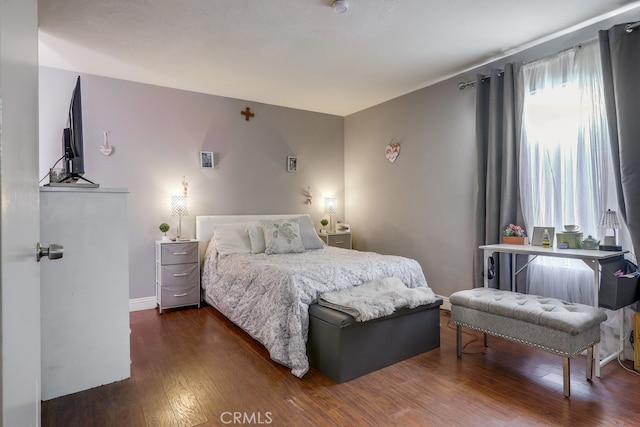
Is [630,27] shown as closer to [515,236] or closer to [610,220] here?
[610,220]

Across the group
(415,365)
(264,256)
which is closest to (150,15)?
(264,256)

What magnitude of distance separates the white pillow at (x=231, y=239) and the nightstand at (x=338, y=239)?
125 cm

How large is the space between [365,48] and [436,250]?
7.59 ft

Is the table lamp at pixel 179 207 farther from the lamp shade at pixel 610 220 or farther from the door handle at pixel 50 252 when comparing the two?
the lamp shade at pixel 610 220

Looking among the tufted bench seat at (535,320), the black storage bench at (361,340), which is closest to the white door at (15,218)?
the black storage bench at (361,340)

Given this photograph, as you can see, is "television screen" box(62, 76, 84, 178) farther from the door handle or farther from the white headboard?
the white headboard

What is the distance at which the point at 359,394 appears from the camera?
215 centimetres

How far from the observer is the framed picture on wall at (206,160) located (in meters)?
4.36

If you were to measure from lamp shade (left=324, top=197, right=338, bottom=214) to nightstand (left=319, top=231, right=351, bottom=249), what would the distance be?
1.39 ft

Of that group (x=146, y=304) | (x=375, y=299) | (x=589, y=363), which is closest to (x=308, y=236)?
(x=375, y=299)

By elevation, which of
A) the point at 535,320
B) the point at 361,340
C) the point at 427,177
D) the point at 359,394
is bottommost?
the point at 359,394

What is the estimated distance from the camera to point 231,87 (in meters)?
4.16

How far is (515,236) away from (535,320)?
1.04 m

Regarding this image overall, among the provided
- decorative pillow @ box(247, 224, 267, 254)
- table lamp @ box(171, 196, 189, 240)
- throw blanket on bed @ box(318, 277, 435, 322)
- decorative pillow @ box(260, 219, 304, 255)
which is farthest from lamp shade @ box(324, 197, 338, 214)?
throw blanket on bed @ box(318, 277, 435, 322)
